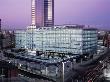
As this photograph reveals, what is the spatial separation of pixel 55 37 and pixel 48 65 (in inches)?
632

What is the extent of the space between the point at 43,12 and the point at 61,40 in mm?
52667

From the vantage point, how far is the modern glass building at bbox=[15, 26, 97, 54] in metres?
38.8

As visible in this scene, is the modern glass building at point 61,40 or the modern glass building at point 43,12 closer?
the modern glass building at point 61,40

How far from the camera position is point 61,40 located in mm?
40406

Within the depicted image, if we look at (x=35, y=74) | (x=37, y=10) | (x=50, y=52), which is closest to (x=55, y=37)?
(x=50, y=52)

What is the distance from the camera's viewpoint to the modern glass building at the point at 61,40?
127 ft

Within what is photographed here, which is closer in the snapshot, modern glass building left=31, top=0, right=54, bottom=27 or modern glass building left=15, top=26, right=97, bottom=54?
modern glass building left=15, top=26, right=97, bottom=54

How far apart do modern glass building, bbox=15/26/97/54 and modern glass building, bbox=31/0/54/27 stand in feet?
145

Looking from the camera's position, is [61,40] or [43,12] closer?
[61,40]

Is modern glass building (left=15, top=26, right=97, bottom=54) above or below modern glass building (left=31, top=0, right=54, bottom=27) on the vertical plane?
below

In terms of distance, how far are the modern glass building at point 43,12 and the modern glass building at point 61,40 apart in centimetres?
4425

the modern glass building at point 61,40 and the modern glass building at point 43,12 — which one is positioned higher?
the modern glass building at point 43,12

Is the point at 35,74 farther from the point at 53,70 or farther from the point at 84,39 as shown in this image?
the point at 84,39

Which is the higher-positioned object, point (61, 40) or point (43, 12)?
point (43, 12)
